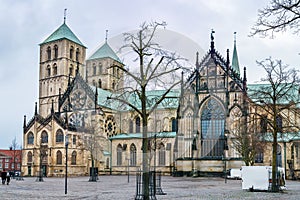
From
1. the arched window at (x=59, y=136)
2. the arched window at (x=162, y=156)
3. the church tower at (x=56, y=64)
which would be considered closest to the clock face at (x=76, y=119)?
the arched window at (x=59, y=136)

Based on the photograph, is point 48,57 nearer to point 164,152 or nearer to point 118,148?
point 118,148

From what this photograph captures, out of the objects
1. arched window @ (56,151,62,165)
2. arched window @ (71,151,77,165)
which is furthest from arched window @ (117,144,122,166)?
arched window @ (56,151,62,165)

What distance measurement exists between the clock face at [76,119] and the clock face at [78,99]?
2329 mm

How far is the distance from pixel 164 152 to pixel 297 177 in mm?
25271

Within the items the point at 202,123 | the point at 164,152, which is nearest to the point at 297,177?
the point at 202,123

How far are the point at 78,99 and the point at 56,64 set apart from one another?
1452 cm

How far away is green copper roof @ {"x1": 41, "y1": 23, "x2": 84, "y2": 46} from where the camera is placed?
325 feet

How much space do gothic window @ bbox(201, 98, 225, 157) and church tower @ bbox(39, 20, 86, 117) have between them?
36916 mm

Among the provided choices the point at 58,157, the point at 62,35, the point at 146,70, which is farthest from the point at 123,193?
the point at 62,35

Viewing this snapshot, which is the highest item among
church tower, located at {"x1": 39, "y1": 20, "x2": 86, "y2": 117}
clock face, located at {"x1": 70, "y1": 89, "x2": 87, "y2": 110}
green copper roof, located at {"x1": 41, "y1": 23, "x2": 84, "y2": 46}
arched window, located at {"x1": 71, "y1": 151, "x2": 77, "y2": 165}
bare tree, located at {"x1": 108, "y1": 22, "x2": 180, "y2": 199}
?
green copper roof, located at {"x1": 41, "y1": 23, "x2": 84, "y2": 46}

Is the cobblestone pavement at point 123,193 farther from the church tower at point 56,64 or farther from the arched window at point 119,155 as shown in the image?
the church tower at point 56,64

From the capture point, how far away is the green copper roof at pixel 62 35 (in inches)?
3896

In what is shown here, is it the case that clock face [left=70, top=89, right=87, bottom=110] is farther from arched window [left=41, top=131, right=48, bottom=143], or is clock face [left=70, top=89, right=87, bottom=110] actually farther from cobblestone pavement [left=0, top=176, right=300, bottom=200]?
cobblestone pavement [left=0, top=176, right=300, bottom=200]

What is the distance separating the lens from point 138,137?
84.3 m
